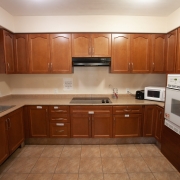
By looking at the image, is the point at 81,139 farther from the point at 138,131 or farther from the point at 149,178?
the point at 149,178

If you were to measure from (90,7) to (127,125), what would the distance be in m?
2.28

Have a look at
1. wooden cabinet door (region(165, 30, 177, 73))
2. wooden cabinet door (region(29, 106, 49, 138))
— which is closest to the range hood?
wooden cabinet door (region(29, 106, 49, 138))

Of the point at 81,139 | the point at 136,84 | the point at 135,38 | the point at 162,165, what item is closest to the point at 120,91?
the point at 136,84

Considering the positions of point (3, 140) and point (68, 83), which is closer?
point (3, 140)

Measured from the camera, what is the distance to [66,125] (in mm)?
2711

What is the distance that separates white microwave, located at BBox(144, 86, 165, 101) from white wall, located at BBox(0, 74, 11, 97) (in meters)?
3.03

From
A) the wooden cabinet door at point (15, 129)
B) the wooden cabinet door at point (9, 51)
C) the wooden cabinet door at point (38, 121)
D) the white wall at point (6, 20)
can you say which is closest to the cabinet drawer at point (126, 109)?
the wooden cabinet door at point (38, 121)

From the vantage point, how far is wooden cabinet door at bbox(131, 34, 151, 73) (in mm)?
2795

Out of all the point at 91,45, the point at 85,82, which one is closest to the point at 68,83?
the point at 85,82

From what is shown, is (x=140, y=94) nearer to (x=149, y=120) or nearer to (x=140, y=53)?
(x=149, y=120)

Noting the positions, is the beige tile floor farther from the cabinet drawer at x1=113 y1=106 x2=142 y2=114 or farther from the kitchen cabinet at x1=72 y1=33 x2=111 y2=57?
the kitchen cabinet at x1=72 y1=33 x2=111 y2=57

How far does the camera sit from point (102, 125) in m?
2.71

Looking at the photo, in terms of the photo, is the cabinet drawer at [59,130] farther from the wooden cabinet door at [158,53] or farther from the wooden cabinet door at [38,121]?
the wooden cabinet door at [158,53]

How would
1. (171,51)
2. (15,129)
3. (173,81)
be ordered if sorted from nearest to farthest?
(173,81), (15,129), (171,51)
